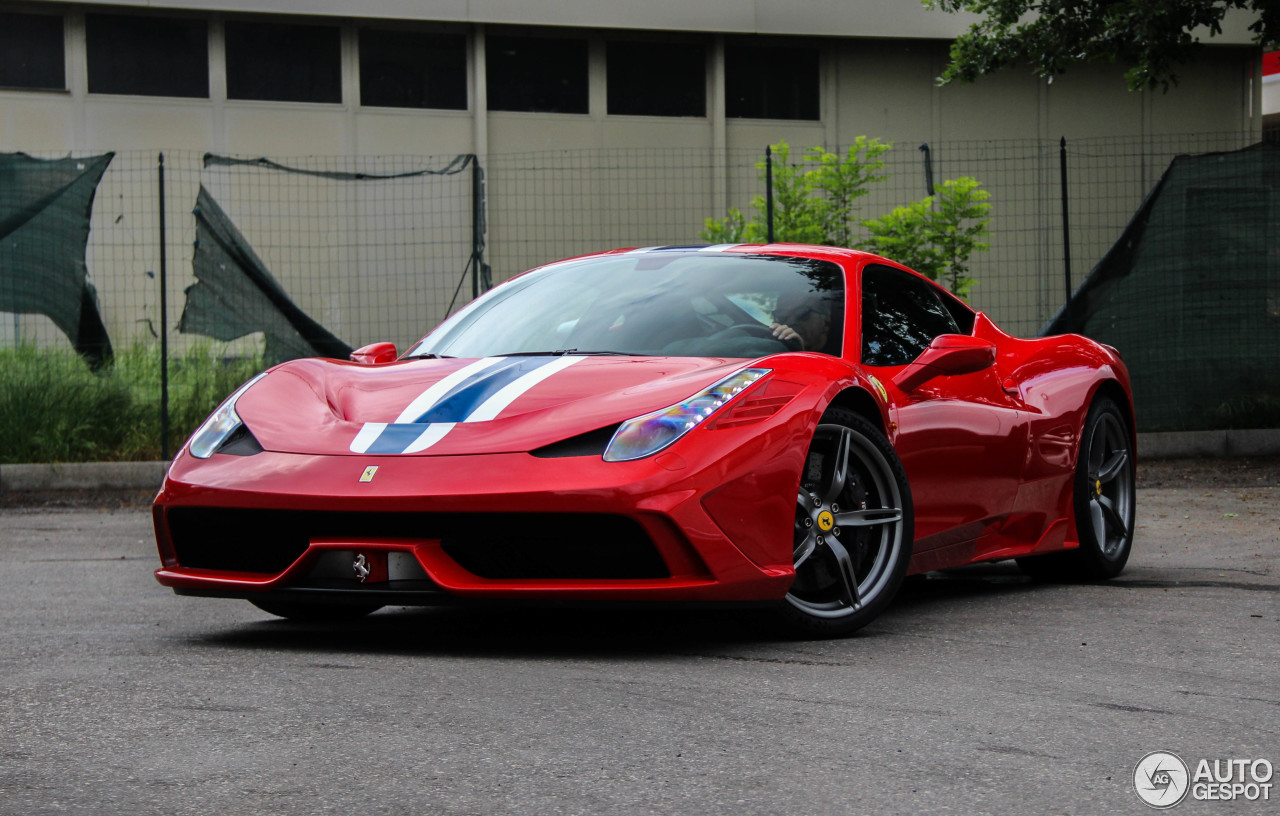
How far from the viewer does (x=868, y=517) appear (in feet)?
14.1

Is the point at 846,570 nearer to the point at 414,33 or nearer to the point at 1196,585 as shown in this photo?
the point at 1196,585

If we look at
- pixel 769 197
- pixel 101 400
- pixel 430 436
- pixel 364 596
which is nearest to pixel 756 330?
pixel 430 436

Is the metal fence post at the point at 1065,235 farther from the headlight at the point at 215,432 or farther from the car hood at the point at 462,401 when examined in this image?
the headlight at the point at 215,432

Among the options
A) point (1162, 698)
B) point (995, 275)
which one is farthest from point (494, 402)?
point (995, 275)

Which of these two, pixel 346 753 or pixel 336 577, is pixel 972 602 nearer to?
pixel 336 577

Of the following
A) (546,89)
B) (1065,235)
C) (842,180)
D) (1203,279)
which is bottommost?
(1203,279)

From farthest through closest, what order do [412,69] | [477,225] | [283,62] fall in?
[412,69] → [283,62] → [477,225]

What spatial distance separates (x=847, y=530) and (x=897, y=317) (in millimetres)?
1101

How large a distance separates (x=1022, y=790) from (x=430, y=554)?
1.69m

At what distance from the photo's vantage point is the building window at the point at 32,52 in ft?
59.8

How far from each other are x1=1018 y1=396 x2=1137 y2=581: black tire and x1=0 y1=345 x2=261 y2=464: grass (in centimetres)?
Answer: 688

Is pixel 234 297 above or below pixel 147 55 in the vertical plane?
below

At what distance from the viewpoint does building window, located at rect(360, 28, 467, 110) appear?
19359 millimetres

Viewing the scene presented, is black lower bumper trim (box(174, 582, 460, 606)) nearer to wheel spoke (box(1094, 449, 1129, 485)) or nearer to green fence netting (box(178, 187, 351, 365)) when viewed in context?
wheel spoke (box(1094, 449, 1129, 485))
